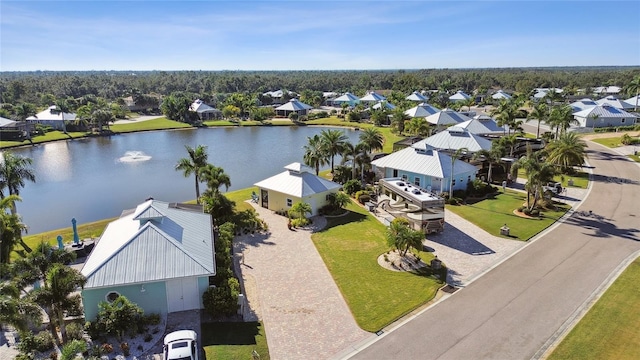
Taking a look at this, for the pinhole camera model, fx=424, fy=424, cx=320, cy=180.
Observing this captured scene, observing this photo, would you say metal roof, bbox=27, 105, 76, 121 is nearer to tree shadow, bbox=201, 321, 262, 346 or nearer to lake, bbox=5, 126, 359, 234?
lake, bbox=5, 126, 359, 234

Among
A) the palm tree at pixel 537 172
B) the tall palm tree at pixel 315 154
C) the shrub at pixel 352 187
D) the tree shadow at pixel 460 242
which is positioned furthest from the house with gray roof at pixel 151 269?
the palm tree at pixel 537 172

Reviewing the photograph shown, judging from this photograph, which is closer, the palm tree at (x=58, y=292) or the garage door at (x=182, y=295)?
the palm tree at (x=58, y=292)

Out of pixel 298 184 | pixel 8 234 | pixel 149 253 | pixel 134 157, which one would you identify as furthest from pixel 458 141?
pixel 134 157

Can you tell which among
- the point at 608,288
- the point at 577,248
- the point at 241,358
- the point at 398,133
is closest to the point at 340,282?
the point at 241,358

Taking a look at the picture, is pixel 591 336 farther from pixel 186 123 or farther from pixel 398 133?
pixel 186 123

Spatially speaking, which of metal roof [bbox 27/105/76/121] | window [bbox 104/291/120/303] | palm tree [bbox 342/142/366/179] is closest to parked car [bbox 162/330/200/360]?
window [bbox 104/291/120/303]

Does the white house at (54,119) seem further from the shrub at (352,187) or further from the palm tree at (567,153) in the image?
the palm tree at (567,153)
